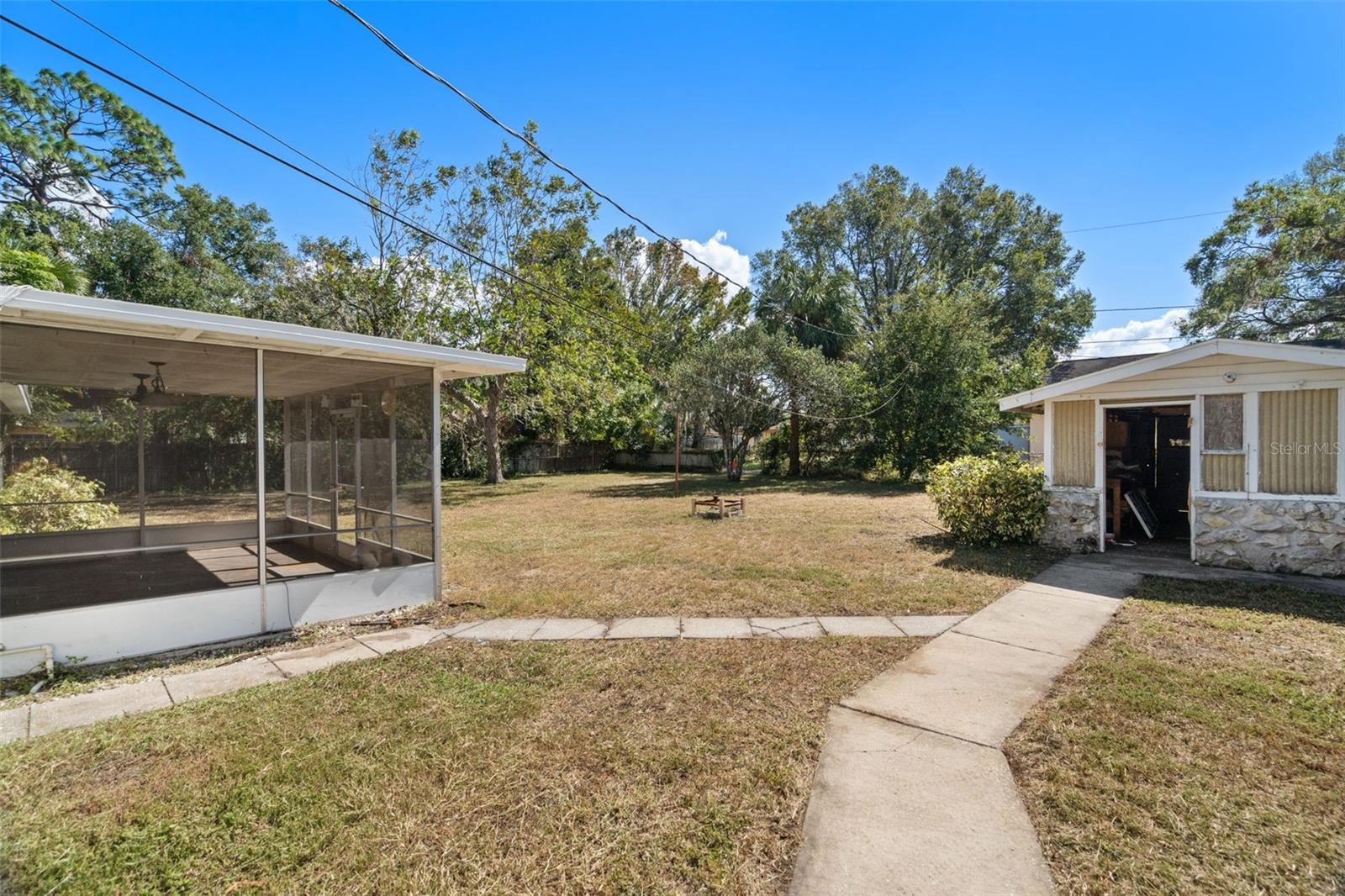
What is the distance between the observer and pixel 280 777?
8.40 feet

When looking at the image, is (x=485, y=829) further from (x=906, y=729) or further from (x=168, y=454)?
(x=168, y=454)

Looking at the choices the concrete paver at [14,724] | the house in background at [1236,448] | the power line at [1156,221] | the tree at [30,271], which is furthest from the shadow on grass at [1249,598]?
the power line at [1156,221]

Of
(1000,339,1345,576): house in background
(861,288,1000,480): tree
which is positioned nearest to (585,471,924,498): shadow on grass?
(861,288,1000,480): tree

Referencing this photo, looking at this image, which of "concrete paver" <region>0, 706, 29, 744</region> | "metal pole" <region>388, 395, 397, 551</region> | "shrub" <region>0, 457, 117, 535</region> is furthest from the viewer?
"shrub" <region>0, 457, 117, 535</region>

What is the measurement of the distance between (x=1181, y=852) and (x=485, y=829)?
2.60 m

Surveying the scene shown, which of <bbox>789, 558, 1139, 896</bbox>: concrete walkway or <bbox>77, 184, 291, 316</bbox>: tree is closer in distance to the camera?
<bbox>789, 558, 1139, 896</bbox>: concrete walkway

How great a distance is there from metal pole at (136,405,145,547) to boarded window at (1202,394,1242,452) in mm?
12388

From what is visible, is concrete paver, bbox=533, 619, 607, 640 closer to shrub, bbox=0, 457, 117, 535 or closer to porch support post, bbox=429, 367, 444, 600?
porch support post, bbox=429, 367, 444, 600

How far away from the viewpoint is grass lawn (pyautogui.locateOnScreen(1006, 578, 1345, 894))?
6.56 feet

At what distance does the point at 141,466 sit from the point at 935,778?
9.05m

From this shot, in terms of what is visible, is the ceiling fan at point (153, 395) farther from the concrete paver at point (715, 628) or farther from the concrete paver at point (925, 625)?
the concrete paver at point (925, 625)

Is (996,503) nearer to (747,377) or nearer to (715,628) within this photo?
(715,628)

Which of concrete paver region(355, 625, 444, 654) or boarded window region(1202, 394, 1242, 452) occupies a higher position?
boarded window region(1202, 394, 1242, 452)

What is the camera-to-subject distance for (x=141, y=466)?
7.01m
